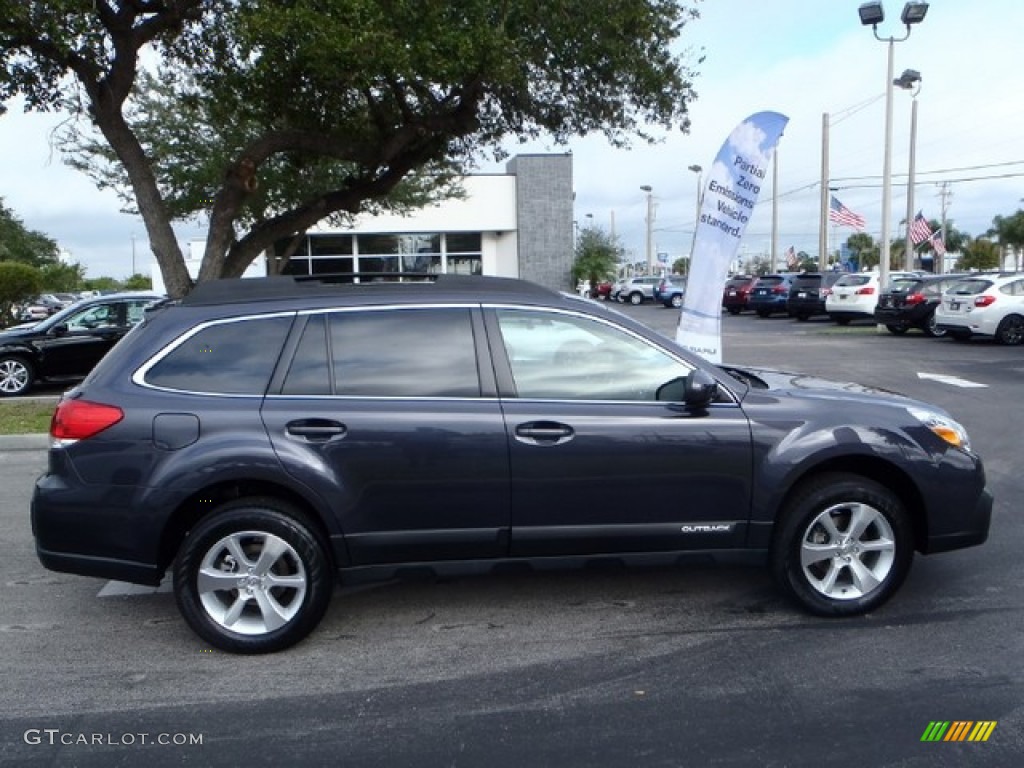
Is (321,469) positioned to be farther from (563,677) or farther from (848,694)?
(848,694)

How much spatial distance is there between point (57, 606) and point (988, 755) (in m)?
4.59

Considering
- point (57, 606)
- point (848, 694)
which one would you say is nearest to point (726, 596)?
point (848, 694)

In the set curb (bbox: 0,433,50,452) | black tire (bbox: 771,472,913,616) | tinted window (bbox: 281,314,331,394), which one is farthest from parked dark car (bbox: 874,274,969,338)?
tinted window (bbox: 281,314,331,394)

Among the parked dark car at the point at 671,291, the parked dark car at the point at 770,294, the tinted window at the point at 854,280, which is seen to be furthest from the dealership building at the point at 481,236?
the tinted window at the point at 854,280

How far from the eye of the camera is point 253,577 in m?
4.37

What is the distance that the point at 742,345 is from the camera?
2075 centimetres

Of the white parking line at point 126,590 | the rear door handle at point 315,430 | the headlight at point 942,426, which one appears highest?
the rear door handle at point 315,430

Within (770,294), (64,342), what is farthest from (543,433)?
(770,294)

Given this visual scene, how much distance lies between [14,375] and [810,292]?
22.6 metres

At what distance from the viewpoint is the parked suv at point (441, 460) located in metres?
4.32

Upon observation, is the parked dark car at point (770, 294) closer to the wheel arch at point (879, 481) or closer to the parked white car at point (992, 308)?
the parked white car at point (992, 308)

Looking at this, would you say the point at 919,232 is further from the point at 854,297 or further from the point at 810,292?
the point at 854,297

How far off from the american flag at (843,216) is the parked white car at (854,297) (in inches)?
273

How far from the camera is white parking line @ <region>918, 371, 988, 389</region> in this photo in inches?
511
